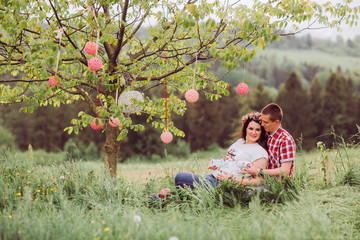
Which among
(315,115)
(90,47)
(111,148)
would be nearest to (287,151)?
(90,47)

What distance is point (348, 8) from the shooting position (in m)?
4.89

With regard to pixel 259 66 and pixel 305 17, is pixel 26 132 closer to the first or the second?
pixel 305 17

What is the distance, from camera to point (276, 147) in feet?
13.3

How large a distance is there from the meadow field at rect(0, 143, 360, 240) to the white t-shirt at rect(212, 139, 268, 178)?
0.24 metres

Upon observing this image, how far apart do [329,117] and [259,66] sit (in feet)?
82.7

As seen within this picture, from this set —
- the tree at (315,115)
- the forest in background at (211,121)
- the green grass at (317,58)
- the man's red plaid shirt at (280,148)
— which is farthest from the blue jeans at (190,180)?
the green grass at (317,58)

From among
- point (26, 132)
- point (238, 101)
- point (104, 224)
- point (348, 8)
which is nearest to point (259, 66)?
point (238, 101)

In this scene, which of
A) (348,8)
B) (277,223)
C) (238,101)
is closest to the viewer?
(277,223)

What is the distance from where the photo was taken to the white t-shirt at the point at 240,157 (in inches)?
158

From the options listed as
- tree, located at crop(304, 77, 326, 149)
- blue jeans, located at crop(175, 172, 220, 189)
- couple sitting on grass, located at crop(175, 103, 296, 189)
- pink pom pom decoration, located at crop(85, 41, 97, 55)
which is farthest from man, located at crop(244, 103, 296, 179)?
tree, located at crop(304, 77, 326, 149)

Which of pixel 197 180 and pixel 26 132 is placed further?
pixel 26 132

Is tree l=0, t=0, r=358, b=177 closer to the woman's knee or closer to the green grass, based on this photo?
the woman's knee

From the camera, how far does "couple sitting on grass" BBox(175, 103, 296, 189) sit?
156 inches

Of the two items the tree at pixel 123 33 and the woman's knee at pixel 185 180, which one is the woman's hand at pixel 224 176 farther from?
the tree at pixel 123 33
